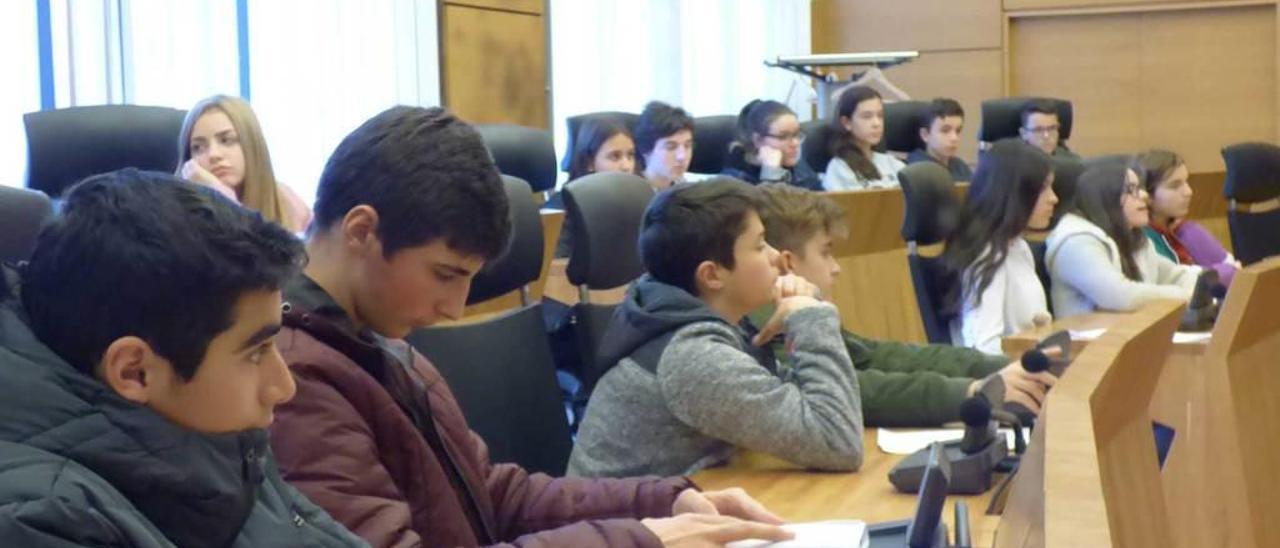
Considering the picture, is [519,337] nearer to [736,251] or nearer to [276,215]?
[736,251]

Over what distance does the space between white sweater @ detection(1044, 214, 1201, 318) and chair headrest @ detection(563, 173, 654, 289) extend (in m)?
1.56

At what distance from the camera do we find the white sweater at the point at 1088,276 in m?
4.40

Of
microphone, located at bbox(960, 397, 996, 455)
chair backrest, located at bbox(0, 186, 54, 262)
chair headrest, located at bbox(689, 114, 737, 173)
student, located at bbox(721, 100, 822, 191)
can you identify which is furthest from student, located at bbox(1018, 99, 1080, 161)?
chair backrest, located at bbox(0, 186, 54, 262)

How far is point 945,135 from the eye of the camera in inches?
312

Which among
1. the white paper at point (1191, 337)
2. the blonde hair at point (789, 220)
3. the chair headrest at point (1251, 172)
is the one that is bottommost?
the white paper at point (1191, 337)

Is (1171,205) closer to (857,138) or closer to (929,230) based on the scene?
(929,230)

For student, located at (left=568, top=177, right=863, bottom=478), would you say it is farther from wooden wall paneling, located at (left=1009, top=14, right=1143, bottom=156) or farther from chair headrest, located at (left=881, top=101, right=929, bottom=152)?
wooden wall paneling, located at (left=1009, top=14, right=1143, bottom=156)

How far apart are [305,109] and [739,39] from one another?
12.7 ft

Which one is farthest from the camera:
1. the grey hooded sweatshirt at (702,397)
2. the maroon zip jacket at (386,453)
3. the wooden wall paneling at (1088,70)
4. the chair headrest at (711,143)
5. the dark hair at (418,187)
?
the wooden wall paneling at (1088,70)

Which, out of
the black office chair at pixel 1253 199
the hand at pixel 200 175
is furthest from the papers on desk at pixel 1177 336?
the black office chair at pixel 1253 199

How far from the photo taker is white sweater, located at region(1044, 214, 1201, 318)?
173 inches

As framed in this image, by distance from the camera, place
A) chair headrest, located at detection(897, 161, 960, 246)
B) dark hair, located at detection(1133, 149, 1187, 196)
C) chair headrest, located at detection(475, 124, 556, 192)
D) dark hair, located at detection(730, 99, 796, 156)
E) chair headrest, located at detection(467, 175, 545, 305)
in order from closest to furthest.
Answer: chair headrest, located at detection(467, 175, 545, 305) < chair headrest, located at detection(897, 161, 960, 246) < chair headrest, located at detection(475, 124, 556, 192) < dark hair, located at detection(1133, 149, 1187, 196) < dark hair, located at detection(730, 99, 796, 156)

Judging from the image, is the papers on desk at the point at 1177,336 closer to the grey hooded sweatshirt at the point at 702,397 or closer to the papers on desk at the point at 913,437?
the papers on desk at the point at 913,437

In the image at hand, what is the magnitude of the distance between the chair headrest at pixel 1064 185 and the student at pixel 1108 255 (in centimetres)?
3
